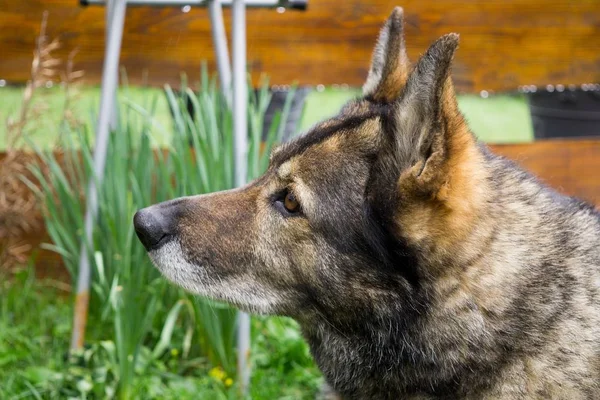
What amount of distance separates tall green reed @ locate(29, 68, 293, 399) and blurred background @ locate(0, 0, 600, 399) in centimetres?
1

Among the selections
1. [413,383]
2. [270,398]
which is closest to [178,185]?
[270,398]

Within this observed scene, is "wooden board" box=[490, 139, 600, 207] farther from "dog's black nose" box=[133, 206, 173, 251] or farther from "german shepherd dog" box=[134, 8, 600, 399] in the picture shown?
"dog's black nose" box=[133, 206, 173, 251]

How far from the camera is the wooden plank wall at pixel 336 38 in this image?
511 centimetres

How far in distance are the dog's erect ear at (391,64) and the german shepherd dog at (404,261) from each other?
132 millimetres

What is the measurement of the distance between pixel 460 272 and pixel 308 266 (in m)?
0.48

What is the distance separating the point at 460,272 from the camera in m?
2.45

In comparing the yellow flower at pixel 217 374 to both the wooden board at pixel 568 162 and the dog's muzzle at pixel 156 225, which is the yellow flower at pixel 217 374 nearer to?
the dog's muzzle at pixel 156 225

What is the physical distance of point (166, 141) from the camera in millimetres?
5086

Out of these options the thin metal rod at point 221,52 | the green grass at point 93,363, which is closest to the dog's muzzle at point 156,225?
the green grass at point 93,363

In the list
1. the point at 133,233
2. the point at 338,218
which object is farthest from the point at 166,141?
the point at 338,218

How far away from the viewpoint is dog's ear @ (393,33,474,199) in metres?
2.12

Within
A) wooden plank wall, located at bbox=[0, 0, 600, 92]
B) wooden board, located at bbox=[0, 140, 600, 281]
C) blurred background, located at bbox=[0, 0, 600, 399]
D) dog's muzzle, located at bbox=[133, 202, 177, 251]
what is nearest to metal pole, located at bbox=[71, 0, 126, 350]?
blurred background, located at bbox=[0, 0, 600, 399]

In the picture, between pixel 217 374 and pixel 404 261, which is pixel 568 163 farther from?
pixel 404 261

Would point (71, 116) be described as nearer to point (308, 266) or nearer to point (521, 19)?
point (308, 266)
